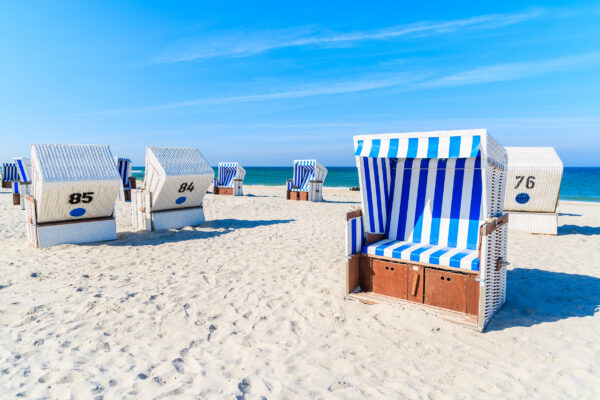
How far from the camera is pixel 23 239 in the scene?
317 inches

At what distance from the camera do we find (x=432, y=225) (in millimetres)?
4988

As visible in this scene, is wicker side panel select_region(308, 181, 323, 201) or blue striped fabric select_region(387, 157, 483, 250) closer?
blue striped fabric select_region(387, 157, 483, 250)

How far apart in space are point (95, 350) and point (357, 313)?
2.70 meters

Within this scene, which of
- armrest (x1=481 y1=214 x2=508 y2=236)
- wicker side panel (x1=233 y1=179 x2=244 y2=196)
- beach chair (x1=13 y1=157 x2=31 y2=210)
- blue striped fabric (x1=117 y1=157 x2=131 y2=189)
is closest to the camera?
armrest (x1=481 y1=214 x2=508 y2=236)

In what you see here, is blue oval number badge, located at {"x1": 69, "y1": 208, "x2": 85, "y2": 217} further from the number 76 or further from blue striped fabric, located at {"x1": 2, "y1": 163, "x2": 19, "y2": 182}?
blue striped fabric, located at {"x1": 2, "y1": 163, "x2": 19, "y2": 182}

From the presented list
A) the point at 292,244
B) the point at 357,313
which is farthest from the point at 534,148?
the point at 357,313

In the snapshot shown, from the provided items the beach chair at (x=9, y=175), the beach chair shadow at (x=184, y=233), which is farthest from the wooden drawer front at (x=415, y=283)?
the beach chair at (x=9, y=175)

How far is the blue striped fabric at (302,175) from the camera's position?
57.6 ft

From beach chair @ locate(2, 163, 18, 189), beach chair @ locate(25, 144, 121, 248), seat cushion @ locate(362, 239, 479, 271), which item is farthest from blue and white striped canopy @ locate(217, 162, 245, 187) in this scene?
seat cushion @ locate(362, 239, 479, 271)

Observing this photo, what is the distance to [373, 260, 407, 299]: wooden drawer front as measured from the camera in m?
4.44

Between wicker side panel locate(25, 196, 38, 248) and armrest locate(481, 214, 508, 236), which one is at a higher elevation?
armrest locate(481, 214, 508, 236)

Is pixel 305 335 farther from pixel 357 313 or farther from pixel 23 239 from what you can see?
pixel 23 239

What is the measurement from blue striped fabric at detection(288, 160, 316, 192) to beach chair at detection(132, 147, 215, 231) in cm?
848

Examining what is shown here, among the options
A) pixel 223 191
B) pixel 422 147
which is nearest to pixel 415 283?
pixel 422 147
